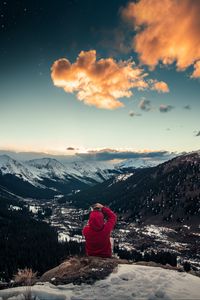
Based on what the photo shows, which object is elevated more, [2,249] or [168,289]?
[168,289]

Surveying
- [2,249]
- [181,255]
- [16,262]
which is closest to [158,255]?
[181,255]

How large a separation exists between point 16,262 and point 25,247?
1211 inches

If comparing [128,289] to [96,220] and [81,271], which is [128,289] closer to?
[81,271]

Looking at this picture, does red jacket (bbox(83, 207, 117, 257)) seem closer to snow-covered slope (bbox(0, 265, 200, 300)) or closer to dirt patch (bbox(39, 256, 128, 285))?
dirt patch (bbox(39, 256, 128, 285))

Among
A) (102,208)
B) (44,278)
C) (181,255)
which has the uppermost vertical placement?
(102,208)

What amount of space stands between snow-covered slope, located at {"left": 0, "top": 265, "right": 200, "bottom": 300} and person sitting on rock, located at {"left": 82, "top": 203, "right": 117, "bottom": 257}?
138 inches

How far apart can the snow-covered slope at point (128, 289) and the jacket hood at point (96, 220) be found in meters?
3.53

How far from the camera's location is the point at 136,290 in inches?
555

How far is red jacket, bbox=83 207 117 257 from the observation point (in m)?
19.2

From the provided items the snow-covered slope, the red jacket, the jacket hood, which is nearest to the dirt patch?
the snow-covered slope

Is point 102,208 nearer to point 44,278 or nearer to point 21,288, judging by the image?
point 44,278

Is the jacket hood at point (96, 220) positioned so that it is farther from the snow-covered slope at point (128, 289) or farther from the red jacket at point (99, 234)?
the snow-covered slope at point (128, 289)

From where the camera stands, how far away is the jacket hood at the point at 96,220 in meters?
18.7

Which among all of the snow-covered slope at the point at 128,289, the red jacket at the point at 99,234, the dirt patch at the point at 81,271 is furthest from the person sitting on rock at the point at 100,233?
the snow-covered slope at the point at 128,289
